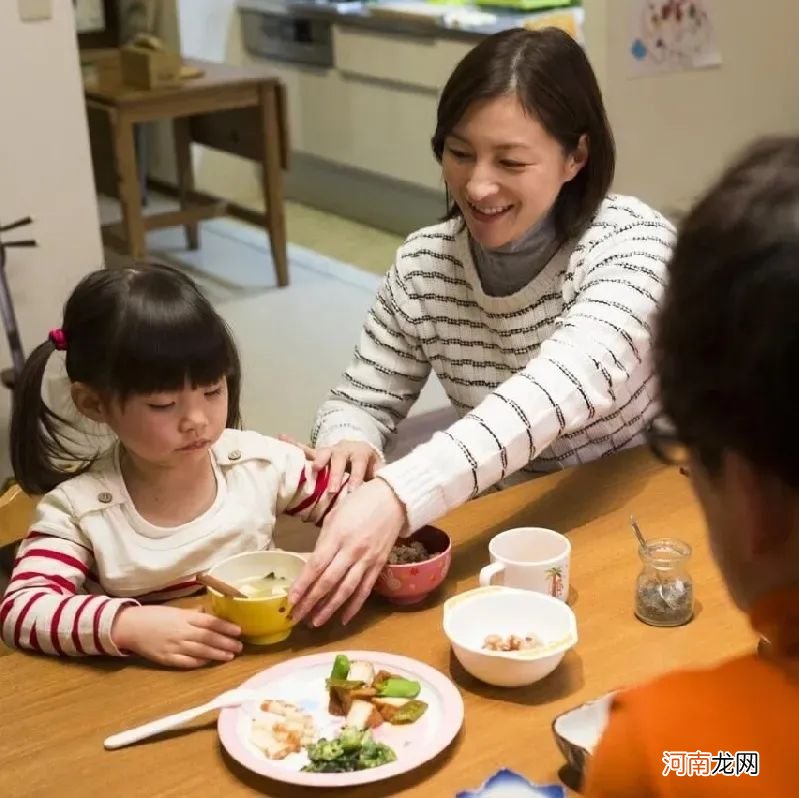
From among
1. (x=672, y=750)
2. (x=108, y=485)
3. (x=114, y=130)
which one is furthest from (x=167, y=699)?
(x=114, y=130)

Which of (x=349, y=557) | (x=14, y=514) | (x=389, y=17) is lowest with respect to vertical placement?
(x=14, y=514)

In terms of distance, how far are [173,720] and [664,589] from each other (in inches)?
19.0

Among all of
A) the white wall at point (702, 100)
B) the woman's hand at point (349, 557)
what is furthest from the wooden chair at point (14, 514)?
the white wall at point (702, 100)

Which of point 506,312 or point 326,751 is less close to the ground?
point 506,312

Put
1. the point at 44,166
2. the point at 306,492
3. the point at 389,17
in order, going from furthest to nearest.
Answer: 1. the point at 389,17
2. the point at 44,166
3. the point at 306,492

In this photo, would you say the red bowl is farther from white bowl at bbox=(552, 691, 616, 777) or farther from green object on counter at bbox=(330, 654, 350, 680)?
white bowl at bbox=(552, 691, 616, 777)

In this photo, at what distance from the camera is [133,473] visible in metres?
1.31

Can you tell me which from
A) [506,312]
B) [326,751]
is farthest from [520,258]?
[326,751]

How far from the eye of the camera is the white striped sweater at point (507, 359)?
1.31 meters

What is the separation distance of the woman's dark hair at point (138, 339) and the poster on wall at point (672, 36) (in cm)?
234

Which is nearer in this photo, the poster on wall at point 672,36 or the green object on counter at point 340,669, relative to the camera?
the green object on counter at point 340,669

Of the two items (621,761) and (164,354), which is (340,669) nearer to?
(164,354)

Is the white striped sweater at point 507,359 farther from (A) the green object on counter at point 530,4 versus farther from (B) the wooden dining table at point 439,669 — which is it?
(A) the green object on counter at point 530,4

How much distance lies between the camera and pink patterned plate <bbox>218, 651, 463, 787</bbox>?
959mm
